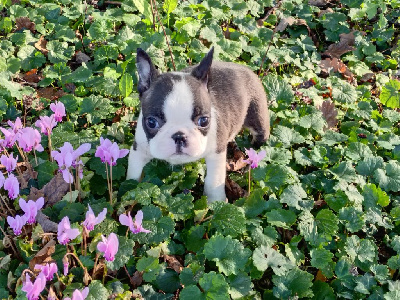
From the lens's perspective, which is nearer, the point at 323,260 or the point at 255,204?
the point at 323,260

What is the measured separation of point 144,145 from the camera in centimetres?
349

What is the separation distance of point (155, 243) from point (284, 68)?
10.5 feet

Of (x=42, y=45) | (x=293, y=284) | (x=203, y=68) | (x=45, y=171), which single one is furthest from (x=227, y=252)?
(x=42, y=45)

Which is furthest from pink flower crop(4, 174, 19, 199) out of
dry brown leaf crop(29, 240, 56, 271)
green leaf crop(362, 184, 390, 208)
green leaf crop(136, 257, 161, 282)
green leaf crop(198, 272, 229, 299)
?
green leaf crop(362, 184, 390, 208)

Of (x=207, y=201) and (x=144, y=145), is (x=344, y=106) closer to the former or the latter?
(x=207, y=201)

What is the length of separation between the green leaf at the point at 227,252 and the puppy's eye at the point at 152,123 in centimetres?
84

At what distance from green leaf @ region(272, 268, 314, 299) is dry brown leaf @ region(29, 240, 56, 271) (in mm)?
1393

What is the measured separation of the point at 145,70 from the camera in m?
3.38

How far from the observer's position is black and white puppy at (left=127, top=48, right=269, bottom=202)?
314 cm

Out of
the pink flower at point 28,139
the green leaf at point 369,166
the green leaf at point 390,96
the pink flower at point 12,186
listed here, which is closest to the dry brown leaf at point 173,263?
the pink flower at point 12,186

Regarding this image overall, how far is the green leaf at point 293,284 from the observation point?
2.96 metres

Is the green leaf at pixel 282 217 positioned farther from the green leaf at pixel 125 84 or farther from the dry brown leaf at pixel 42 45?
the dry brown leaf at pixel 42 45

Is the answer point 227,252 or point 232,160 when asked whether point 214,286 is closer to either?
point 227,252

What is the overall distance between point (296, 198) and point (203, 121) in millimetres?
974
